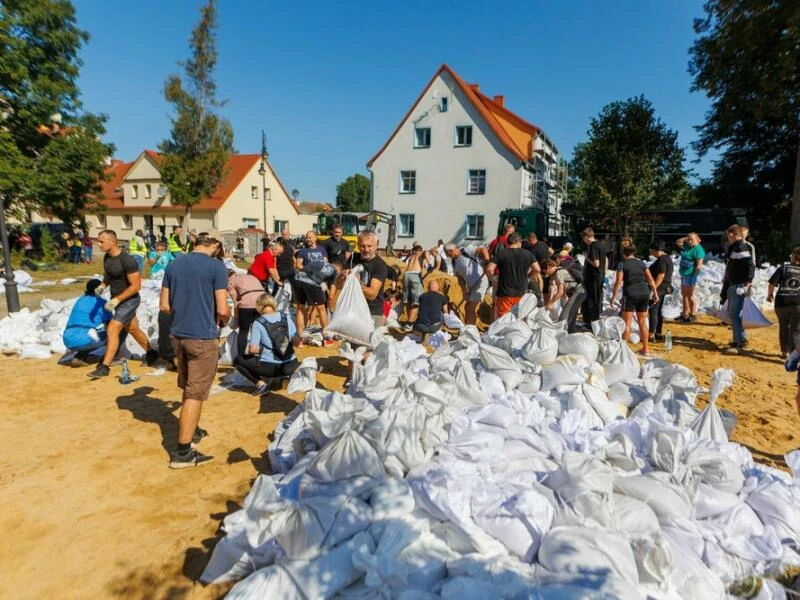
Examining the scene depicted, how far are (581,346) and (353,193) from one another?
67281 millimetres

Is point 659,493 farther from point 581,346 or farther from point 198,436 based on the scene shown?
point 198,436

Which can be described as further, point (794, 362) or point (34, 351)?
point (34, 351)

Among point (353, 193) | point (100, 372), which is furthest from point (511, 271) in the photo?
point (353, 193)

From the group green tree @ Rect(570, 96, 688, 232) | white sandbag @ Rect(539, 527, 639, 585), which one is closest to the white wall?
green tree @ Rect(570, 96, 688, 232)

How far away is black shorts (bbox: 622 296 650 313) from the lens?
6.00 meters

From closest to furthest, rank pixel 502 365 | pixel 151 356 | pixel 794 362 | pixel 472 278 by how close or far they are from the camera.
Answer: pixel 794 362
pixel 502 365
pixel 151 356
pixel 472 278

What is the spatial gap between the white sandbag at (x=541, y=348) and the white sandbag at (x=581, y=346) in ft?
0.41

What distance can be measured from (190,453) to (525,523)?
2432 mm

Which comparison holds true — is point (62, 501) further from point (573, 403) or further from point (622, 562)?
point (573, 403)

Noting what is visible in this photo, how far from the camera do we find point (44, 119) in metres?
16.8

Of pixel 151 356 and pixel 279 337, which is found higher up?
pixel 279 337

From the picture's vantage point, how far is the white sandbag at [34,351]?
A: 6052mm

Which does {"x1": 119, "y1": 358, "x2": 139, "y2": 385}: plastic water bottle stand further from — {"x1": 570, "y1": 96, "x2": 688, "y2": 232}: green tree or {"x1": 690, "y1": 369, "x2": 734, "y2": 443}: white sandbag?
{"x1": 570, "y1": 96, "x2": 688, "y2": 232}: green tree

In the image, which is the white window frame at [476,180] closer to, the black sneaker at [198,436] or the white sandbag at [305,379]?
the white sandbag at [305,379]
